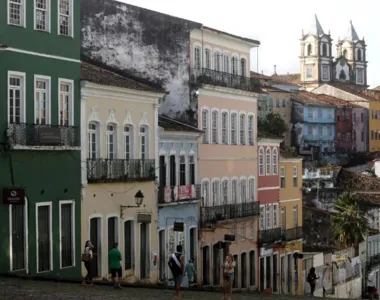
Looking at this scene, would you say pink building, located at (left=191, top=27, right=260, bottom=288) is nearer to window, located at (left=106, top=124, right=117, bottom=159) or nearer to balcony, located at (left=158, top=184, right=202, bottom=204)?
balcony, located at (left=158, top=184, right=202, bottom=204)

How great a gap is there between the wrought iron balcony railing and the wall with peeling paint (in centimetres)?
888

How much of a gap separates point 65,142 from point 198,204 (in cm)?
1447

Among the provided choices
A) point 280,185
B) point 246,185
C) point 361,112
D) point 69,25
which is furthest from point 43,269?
point 361,112

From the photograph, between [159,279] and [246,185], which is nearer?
[159,279]

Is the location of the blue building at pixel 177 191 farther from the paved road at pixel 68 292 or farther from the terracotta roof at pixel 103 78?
the paved road at pixel 68 292

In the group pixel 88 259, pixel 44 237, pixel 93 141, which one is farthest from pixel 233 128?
pixel 88 259

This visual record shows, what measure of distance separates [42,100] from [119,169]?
19.5 feet

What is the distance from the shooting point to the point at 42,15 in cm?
3569

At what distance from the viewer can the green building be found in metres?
33.7

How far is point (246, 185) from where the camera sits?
2239 inches

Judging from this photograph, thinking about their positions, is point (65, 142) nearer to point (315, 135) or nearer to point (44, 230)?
point (44, 230)

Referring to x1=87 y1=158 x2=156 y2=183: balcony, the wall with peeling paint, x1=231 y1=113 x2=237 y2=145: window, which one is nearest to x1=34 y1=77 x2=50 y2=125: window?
x1=87 y1=158 x2=156 y2=183: balcony

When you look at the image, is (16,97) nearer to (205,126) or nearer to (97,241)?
(97,241)

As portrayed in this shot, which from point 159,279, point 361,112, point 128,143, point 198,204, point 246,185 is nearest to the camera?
point 128,143
